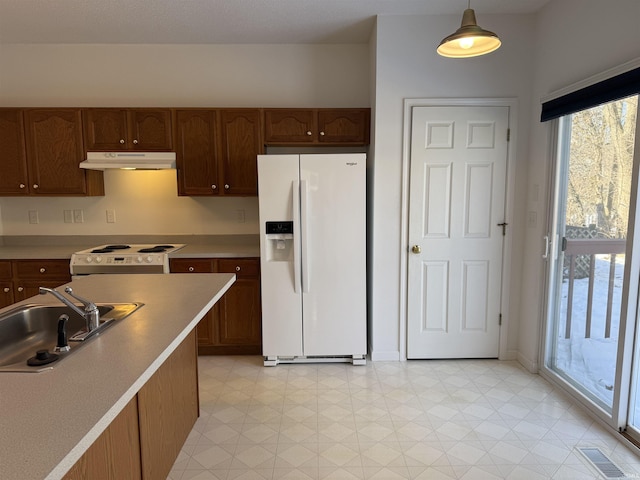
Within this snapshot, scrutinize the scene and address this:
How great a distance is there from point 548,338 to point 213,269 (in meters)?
2.67

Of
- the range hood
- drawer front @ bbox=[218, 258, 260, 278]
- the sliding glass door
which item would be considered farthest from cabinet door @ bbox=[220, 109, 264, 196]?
the sliding glass door

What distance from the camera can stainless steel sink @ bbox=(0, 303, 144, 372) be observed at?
1669 millimetres

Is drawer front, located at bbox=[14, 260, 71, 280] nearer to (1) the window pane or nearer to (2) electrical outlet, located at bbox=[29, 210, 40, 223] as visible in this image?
(2) electrical outlet, located at bbox=[29, 210, 40, 223]

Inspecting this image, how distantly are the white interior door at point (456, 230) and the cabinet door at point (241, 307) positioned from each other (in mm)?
1274

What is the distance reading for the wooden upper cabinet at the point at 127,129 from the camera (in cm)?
355

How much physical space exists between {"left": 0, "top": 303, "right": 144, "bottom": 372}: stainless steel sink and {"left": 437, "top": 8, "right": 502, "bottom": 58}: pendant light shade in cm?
188

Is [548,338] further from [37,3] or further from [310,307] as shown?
[37,3]

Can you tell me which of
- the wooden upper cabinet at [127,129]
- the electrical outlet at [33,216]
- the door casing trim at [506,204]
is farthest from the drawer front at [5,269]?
the door casing trim at [506,204]

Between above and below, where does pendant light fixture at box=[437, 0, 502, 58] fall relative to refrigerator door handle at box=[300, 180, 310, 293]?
above

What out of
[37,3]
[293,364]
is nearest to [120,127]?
[37,3]

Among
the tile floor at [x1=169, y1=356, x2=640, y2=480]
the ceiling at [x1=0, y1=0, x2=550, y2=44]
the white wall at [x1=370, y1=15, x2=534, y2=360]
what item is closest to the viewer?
the tile floor at [x1=169, y1=356, x2=640, y2=480]

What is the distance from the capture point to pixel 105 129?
3.56 metres

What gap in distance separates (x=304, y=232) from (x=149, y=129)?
1.63m

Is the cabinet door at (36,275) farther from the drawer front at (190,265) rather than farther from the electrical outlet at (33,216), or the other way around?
the drawer front at (190,265)
